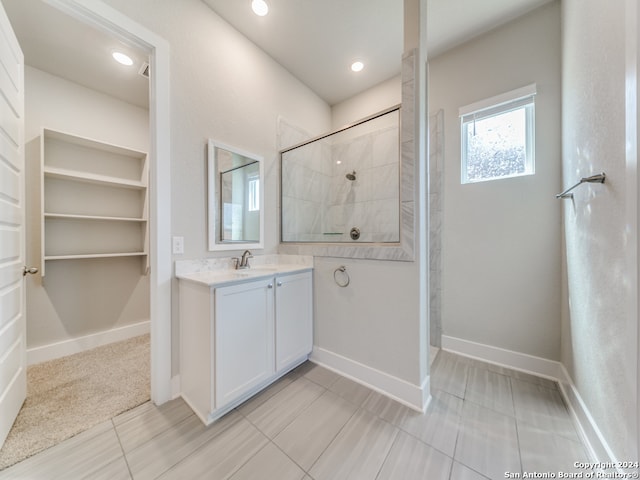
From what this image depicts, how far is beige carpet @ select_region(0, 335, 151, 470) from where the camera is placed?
1201 millimetres

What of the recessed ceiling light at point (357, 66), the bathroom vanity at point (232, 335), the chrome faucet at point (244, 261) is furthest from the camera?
the recessed ceiling light at point (357, 66)

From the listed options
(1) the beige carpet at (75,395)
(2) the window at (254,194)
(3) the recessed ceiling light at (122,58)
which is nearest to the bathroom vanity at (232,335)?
(1) the beige carpet at (75,395)

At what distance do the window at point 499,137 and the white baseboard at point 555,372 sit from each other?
149 centimetres

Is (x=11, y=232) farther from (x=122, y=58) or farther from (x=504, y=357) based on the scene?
(x=504, y=357)

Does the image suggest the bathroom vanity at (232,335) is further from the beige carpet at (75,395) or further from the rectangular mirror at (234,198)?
the beige carpet at (75,395)

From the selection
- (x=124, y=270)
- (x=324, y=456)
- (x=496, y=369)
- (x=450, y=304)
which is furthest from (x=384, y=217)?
(x=124, y=270)

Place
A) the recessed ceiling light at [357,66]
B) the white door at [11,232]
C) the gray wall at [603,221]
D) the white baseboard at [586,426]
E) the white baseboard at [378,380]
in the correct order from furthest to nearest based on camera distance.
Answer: the recessed ceiling light at [357,66]
the white baseboard at [378,380]
the white door at [11,232]
the white baseboard at [586,426]
the gray wall at [603,221]

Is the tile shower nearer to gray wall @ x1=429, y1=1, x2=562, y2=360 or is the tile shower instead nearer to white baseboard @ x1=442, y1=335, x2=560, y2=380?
gray wall @ x1=429, y1=1, x2=562, y2=360

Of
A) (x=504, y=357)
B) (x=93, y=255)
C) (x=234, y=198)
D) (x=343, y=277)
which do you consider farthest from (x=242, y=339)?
(x=504, y=357)

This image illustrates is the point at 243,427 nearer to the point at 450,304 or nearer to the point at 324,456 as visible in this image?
the point at 324,456

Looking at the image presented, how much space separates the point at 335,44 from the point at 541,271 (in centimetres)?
270

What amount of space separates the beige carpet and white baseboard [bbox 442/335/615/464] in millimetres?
2496

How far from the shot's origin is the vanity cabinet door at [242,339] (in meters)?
1.32

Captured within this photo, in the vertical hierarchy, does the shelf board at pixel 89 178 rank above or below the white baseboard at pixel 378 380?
above
